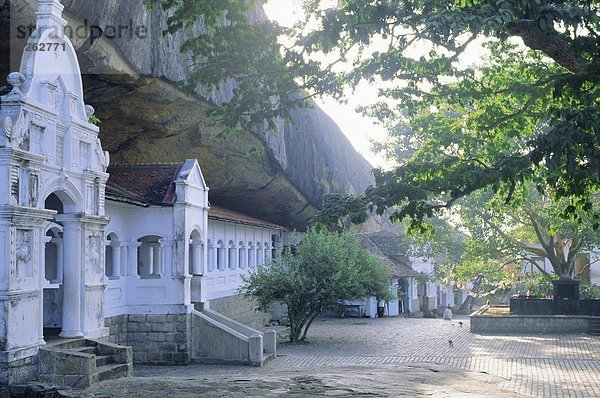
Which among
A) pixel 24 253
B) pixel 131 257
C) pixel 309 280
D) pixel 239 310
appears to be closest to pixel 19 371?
pixel 24 253

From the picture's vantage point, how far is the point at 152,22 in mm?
24188

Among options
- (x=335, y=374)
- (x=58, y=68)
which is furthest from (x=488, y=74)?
(x=58, y=68)

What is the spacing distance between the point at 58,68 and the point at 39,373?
6.44 m

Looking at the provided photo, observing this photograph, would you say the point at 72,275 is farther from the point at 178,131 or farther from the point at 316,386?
the point at 178,131

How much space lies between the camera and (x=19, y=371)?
15023 mm

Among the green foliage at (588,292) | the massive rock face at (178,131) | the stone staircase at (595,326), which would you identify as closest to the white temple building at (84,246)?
the massive rock face at (178,131)

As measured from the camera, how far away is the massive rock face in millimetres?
22391

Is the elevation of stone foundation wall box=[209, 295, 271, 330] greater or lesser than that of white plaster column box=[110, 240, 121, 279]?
lesser

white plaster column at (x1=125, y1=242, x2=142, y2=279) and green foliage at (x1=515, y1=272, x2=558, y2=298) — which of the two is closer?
white plaster column at (x1=125, y1=242, x2=142, y2=279)

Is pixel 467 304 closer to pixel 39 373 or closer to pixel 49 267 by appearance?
pixel 49 267

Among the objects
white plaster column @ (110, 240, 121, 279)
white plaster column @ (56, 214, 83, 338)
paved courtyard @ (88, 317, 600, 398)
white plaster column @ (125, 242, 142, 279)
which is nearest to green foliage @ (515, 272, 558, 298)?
paved courtyard @ (88, 317, 600, 398)

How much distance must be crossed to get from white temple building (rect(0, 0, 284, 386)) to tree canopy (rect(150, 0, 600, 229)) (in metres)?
3.62

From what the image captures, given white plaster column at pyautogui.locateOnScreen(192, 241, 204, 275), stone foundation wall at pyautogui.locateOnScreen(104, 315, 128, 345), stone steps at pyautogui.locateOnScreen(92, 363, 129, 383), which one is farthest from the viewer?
white plaster column at pyautogui.locateOnScreen(192, 241, 204, 275)

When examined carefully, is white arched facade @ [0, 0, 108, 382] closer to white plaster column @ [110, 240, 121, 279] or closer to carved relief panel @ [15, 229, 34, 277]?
carved relief panel @ [15, 229, 34, 277]
